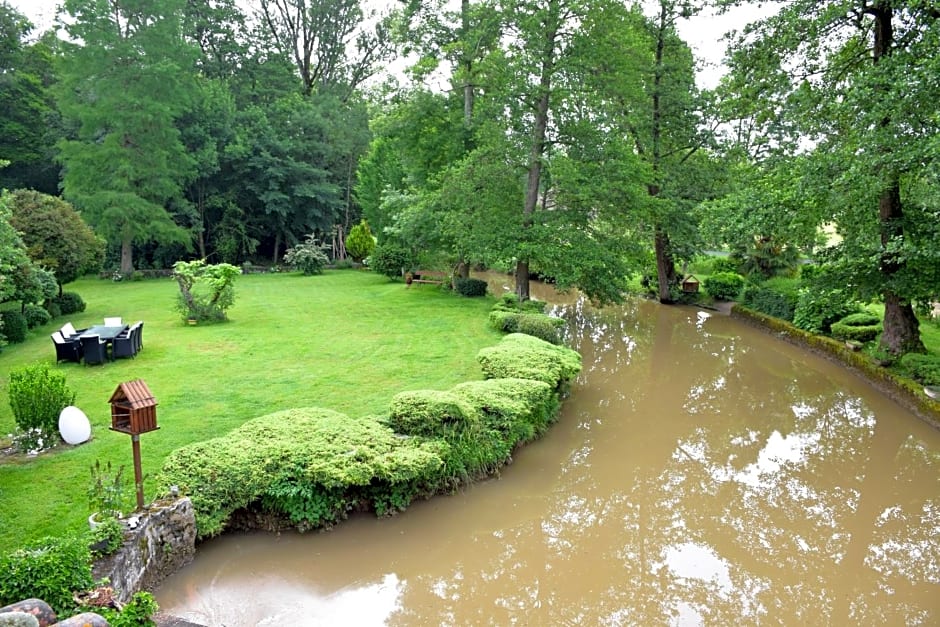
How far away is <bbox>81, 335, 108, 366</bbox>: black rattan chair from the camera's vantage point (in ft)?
32.5

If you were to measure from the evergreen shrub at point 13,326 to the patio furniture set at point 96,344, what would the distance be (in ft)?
7.19

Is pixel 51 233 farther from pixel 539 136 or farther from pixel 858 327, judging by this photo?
pixel 858 327

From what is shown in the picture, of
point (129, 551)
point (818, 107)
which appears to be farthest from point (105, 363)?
point (818, 107)

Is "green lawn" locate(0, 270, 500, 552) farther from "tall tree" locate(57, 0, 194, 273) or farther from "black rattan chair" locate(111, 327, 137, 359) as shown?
"tall tree" locate(57, 0, 194, 273)

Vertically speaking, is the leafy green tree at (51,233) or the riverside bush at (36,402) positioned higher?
the leafy green tree at (51,233)

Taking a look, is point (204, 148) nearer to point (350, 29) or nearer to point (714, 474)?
point (350, 29)

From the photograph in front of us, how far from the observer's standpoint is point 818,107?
437 inches

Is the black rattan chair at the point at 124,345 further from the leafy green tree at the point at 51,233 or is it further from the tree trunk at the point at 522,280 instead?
the tree trunk at the point at 522,280

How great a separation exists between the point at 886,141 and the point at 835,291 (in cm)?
342

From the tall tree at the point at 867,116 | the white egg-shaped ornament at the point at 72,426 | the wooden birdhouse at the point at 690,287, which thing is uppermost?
the tall tree at the point at 867,116

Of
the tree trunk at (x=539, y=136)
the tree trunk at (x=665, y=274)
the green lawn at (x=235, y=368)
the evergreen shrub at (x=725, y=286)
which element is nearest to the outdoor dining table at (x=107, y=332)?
the green lawn at (x=235, y=368)

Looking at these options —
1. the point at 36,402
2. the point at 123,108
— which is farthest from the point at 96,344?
the point at 123,108

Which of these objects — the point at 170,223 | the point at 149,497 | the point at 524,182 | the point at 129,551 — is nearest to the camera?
the point at 129,551

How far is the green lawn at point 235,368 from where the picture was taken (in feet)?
19.5
